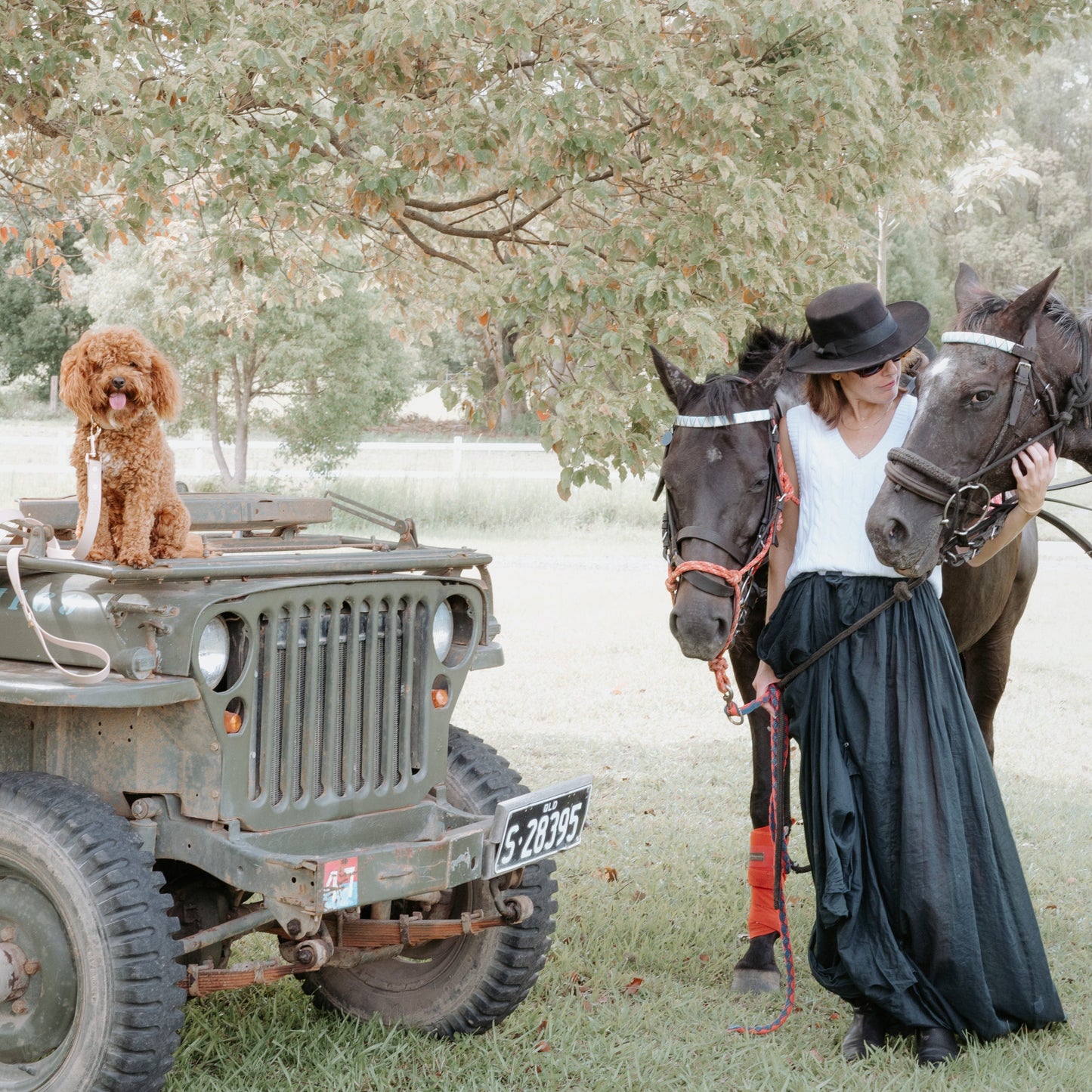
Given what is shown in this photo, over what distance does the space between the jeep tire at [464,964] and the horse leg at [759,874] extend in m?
0.88

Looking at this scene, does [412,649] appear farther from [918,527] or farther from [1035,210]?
[1035,210]

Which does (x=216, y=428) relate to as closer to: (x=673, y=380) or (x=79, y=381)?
(x=673, y=380)

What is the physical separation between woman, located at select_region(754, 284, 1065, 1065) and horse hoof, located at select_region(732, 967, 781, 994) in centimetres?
48

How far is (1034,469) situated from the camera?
3365mm

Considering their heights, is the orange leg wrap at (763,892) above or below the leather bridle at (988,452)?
below

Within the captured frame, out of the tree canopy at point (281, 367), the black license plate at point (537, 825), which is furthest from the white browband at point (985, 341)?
the tree canopy at point (281, 367)

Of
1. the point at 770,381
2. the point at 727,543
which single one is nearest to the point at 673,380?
the point at 770,381

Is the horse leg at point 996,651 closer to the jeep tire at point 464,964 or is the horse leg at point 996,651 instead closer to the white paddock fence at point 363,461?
the jeep tire at point 464,964

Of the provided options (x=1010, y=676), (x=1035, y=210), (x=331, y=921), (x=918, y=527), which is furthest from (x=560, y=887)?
(x=1035, y=210)

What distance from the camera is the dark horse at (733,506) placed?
364 cm

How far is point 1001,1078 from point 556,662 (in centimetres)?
739

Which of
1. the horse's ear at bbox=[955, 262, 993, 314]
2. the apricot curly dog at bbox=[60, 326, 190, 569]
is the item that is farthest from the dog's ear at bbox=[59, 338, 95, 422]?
the horse's ear at bbox=[955, 262, 993, 314]

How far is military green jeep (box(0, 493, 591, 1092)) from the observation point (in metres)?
2.85

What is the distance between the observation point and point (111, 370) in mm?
3162
